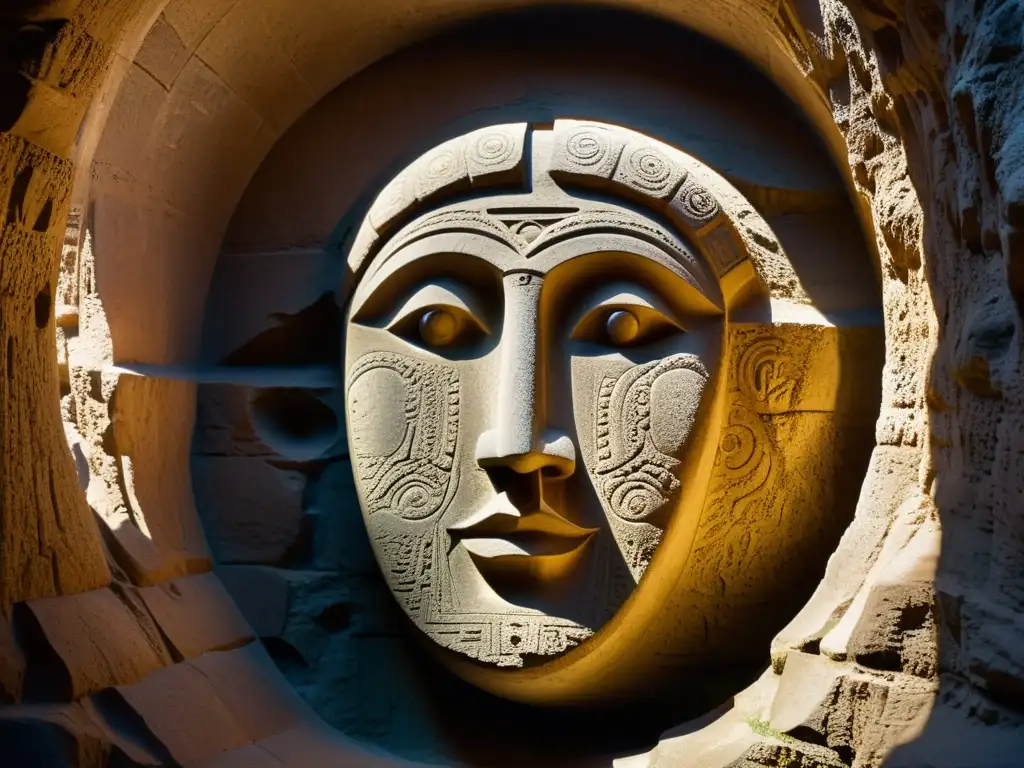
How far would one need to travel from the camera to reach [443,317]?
137 inches

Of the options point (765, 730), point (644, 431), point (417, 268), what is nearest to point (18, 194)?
point (417, 268)

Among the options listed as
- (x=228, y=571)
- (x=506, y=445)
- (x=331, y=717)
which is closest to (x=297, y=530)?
(x=228, y=571)

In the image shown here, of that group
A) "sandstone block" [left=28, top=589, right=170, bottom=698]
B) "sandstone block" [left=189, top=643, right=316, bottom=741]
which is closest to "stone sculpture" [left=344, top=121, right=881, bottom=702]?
"sandstone block" [left=189, top=643, right=316, bottom=741]

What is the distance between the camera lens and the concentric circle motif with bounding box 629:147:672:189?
3445mm

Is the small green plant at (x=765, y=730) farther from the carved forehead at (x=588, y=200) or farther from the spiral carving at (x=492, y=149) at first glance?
the spiral carving at (x=492, y=149)

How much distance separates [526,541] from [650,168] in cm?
110

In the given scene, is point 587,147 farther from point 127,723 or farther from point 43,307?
point 127,723

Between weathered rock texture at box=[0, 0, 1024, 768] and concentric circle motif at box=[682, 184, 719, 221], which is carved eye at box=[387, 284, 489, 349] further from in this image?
weathered rock texture at box=[0, 0, 1024, 768]

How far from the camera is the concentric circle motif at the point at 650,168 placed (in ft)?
11.3

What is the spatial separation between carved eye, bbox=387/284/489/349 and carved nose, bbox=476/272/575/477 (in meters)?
0.13

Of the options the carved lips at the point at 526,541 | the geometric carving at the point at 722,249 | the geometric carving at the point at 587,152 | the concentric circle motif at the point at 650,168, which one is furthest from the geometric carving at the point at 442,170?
the carved lips at the point at 526,541

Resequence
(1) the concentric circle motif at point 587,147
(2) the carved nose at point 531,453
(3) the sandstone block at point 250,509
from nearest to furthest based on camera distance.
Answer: (2) the carved nose at point 531,453 → (1) the concentric circle motif at point 587,147 → (3) the sandstone block at point 250,509

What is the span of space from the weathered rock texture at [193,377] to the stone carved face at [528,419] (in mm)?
464

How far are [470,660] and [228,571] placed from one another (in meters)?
0.85
